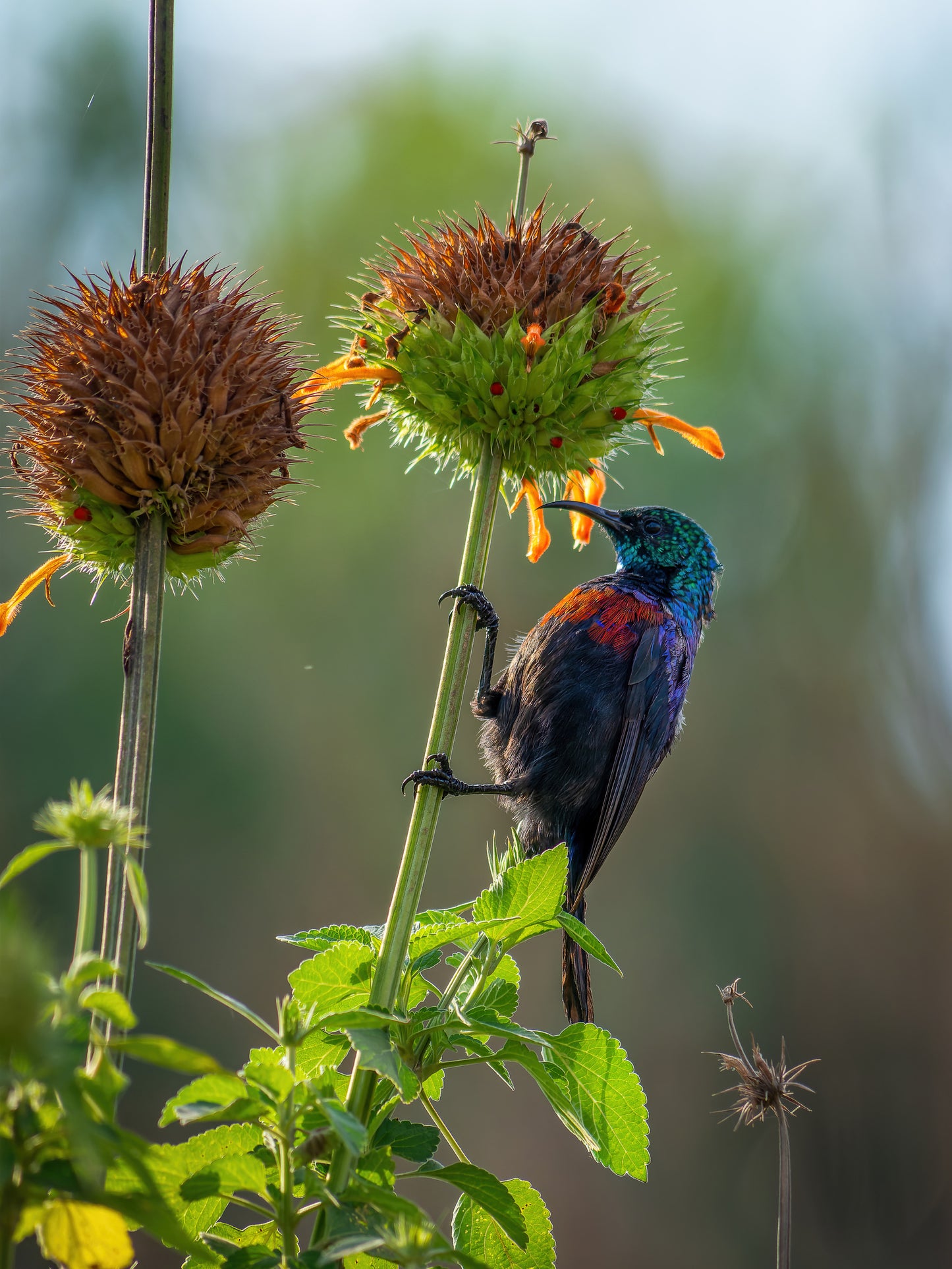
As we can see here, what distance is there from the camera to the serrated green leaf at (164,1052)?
930mm

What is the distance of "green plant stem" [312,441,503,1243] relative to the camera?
1.45m

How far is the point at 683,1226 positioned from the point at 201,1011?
167 inches

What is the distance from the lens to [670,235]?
446 inches

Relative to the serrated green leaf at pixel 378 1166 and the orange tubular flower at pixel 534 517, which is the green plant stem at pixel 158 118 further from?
the serrated green leaf at pixel 378 1166

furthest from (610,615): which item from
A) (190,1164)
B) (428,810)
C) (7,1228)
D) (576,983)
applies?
(7,1228)

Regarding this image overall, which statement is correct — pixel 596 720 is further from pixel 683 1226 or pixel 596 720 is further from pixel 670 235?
pixel 670 235

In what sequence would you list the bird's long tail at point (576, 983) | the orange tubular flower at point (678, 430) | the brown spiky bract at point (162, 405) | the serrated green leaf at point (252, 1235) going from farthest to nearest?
the bird's long tail at point (576, 983), the orange tubular flower at point (678, 430), the brown spiky bract at point (162, 405), the serrated green leaf at point (252, 1235)

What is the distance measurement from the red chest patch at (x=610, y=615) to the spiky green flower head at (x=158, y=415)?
5.95 ft

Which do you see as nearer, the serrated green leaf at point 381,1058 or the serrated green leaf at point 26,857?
the serrated green leaf at point 26,857

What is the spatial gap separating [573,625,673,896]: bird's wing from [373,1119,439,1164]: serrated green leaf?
65.2 inches

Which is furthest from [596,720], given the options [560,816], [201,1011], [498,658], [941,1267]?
[941,1267]

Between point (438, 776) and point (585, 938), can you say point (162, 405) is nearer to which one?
point (438, 776)

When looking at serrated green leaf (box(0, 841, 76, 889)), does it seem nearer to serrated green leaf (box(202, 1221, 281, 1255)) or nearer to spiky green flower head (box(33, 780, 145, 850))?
spiky green flower head (box(33, 780, 145, 850))

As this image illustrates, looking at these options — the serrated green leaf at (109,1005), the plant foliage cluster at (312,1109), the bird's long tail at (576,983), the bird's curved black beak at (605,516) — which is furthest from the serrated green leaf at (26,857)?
the bird's curved black beak at (605,516)
